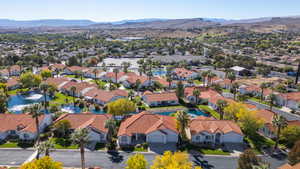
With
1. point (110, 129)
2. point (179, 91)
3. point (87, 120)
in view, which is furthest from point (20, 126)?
point (179, 91)

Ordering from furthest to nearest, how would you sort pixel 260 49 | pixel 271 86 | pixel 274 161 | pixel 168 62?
pixel 260 49, pixel 168 62, pixel 271 86, pixel 274 161

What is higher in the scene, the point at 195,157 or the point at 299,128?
the point at 299,128

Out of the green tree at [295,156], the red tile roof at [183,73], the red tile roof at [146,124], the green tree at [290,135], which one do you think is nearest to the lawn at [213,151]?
the red tile roof at [146,124]

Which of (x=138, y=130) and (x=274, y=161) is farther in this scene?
(x=138, y=130)

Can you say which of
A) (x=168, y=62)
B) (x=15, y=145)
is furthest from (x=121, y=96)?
(x=168, y=62)

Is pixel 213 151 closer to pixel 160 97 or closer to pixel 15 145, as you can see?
pixel 160 97

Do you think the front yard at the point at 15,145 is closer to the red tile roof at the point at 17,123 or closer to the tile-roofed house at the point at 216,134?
the red tile roof at the point at 17,123

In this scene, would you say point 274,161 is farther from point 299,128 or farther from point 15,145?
point 15,145

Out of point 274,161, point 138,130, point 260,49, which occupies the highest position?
point 260,49
